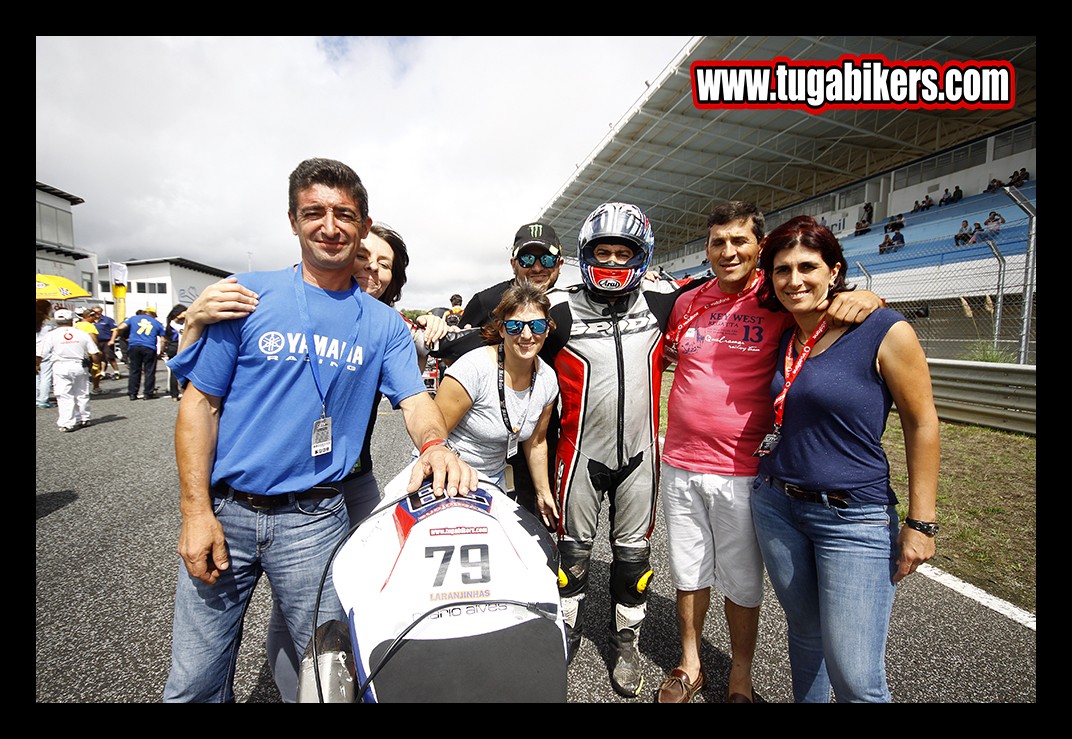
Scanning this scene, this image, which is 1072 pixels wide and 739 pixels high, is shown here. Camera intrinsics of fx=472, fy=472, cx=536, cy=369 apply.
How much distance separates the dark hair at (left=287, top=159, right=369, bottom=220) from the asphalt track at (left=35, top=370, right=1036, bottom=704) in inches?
95.3

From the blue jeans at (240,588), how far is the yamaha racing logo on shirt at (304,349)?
0.51 m

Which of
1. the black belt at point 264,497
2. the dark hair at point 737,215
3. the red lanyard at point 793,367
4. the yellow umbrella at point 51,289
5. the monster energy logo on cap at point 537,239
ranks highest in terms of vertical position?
the yellow umbrella at point 51,289

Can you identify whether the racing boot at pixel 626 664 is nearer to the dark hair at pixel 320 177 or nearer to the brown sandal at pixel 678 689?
the brown sandal at pixel 678 689

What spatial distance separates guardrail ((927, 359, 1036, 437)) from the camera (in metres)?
6.69

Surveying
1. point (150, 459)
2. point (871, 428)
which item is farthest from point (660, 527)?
point (150, 459)

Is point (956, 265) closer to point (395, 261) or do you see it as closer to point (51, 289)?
point (395, 261)

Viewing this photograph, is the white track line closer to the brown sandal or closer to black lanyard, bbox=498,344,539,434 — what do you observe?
the brown sandal

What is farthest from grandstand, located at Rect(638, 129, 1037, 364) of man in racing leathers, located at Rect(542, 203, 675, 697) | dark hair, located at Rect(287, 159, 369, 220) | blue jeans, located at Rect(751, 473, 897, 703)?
dark hair, located at Rect(287, 159, 369, 220)

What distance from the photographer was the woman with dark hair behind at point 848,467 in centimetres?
173

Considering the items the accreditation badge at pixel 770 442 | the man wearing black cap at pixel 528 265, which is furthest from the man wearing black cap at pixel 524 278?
the accreditation badge at pixel 770 442

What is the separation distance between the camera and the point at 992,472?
5.29 m
